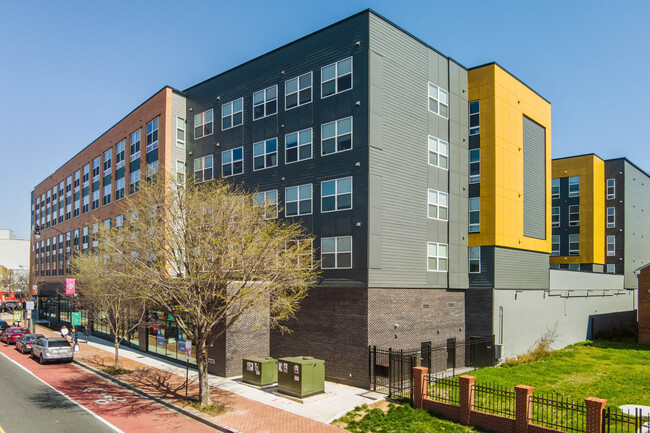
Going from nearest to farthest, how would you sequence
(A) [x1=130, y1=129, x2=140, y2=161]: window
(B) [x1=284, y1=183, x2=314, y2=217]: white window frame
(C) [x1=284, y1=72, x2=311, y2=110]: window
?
(B) [x1=284, y1=183, x2=314, y2=217]: white window frame, (C) [x1=284, y1=72, x2=311, y2=110]: window, (A) [x1=130, y1=129, x2=140, y2=161]: window

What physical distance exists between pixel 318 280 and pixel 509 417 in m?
11.8

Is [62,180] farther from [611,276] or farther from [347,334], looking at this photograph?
[611,276]

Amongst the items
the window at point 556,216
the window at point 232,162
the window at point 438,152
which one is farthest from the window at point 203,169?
the window at point 556,216

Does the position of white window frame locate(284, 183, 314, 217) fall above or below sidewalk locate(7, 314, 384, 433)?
above

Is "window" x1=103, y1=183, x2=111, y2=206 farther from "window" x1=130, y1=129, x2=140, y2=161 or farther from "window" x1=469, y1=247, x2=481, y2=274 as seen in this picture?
"window" x1=469, y1=247, x2=481, y2=274

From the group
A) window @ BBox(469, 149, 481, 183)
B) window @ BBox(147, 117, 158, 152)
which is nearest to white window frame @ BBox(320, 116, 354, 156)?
window @ BBox(469, 149, 481, 183)

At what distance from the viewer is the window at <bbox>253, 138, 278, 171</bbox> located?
28.8 metres

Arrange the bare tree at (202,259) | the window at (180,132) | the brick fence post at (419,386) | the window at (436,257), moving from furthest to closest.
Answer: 1. the window at (180,132)
2. the window at (436,257)
3. the bare tree at (202,259)
4. the brick fence post at (419,386)

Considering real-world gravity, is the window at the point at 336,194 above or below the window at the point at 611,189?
below

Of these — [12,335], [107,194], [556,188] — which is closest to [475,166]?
[556,188]

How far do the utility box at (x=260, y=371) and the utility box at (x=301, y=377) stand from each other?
154 cm

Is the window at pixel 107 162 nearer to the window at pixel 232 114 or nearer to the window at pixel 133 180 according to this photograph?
the window at pixel 133 180

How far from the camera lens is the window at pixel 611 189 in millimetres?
51250

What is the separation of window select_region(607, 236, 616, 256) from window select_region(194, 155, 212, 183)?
143 feet
